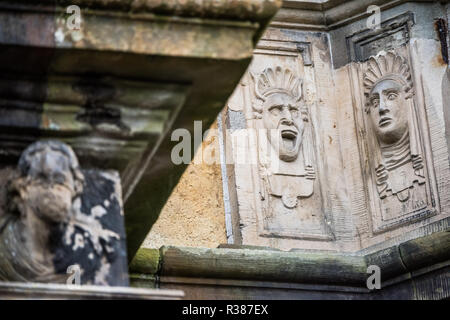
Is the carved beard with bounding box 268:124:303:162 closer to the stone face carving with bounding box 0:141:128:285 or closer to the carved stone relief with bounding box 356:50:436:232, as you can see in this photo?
the carved stone relief with bounding box 356:50:436:232

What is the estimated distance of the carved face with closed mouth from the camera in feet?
21.5

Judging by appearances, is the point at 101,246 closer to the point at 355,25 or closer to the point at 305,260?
the point at 305,260

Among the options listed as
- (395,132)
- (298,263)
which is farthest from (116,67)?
(395,132)

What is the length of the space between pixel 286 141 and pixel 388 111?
430 mm

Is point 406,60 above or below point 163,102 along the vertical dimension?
above

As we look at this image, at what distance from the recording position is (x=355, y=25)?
22.6 feet

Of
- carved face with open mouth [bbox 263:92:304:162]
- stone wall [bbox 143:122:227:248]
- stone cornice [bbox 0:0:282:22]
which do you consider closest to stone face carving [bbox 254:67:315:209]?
carved face with open mouth [bbox 263:92:304:162]

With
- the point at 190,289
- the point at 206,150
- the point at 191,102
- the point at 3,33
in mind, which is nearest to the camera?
the point at 3,33

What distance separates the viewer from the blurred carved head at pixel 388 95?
657 centimetres

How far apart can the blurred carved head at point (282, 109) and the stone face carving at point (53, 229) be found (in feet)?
9.39


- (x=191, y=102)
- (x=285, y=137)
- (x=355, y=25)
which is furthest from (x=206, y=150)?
(x=191, y=102)

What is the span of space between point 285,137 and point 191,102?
2638 millimetres

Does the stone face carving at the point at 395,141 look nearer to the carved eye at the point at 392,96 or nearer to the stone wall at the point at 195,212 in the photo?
the carved eye at the point at 392,96

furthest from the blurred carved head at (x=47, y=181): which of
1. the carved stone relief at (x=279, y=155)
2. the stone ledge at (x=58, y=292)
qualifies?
the carved stone relief at (x=279, y=155)
